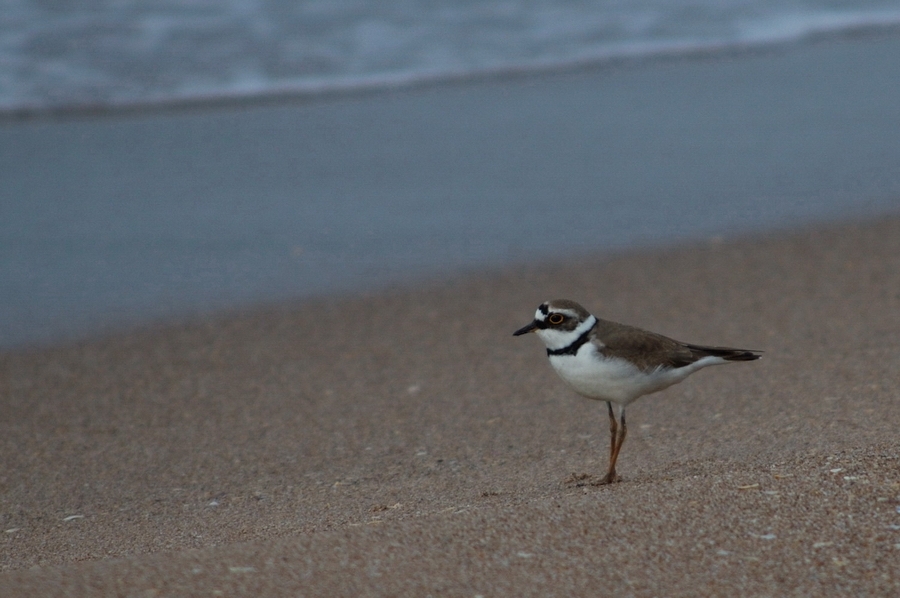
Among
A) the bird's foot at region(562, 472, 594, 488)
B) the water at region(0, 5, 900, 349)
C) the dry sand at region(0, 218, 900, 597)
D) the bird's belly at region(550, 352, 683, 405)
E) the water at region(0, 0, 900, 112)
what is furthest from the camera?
the water at region(0, 0, 900, 112)

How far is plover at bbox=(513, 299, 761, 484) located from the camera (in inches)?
160

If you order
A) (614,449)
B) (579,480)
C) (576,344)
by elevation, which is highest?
(576,344)

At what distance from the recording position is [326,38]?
40.1 feet

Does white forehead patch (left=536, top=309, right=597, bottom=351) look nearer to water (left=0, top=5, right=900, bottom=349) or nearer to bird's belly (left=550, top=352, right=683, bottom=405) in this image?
bird's belly (left=550, top=352, right=683, bottom=405)

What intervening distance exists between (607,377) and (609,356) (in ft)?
0.24

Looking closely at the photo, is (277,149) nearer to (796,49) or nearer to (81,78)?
(81,78)

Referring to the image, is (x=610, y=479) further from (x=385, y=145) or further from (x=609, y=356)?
(x=385, y=145)

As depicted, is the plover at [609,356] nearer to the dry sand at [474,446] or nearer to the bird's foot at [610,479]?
the bird's foot at [610,479]

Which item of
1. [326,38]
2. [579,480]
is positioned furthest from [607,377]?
[326,38]

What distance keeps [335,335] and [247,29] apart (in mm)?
6730

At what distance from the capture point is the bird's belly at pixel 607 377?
160 inches

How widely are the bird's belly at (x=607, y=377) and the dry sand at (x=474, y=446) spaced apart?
323 millimetres

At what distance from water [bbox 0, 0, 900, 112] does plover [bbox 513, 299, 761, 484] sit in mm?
7053

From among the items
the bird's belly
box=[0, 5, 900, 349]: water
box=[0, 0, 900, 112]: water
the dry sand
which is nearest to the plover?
the bird's belly
